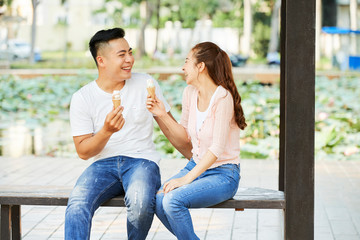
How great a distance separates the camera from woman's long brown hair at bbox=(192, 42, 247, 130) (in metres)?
3.37

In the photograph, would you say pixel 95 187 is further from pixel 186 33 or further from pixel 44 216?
A: pixel 186 33

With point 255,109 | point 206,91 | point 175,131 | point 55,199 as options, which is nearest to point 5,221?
point 55,199

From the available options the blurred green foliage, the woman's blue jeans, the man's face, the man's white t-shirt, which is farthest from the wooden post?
the blurred green foliage

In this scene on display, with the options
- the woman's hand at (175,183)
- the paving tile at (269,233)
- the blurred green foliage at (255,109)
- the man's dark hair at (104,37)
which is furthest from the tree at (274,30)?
the woman's hand at (175,183)

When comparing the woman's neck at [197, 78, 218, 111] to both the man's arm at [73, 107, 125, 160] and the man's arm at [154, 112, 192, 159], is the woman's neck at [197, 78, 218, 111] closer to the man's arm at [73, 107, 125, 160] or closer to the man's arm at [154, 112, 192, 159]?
the man's arm at [154, 112, 192, 159]

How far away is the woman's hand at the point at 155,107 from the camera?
11.0 feet

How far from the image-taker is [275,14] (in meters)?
29.1

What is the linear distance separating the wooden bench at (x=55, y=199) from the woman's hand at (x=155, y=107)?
48 cm

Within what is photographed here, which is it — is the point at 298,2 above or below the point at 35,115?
above

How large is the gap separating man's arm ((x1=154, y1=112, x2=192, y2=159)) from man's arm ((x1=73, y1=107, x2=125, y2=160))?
264 millimetres

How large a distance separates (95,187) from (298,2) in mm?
1357

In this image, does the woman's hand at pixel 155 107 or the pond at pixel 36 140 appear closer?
the woman's hand at pixel 155 107

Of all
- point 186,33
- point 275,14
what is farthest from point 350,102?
point 186,33

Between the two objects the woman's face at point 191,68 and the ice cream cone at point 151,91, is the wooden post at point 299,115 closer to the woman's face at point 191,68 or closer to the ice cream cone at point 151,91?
the woman's face at point 191,68
